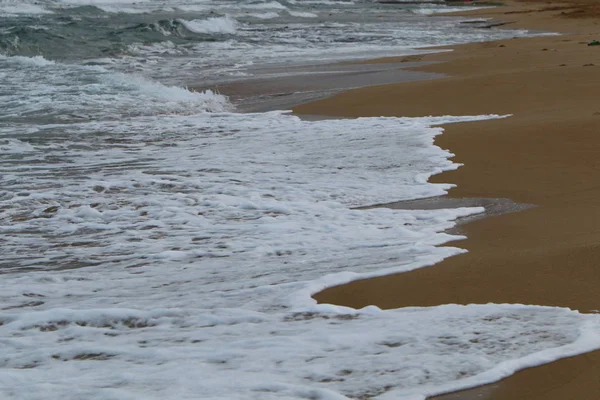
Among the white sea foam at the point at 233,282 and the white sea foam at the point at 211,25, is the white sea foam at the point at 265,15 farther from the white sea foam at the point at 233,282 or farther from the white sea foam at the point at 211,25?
the white sea foam at the point at 233,282

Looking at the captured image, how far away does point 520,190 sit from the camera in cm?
539

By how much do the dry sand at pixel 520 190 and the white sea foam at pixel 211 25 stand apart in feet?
47.8

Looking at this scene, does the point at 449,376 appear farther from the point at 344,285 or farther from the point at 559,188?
the point at 559,188

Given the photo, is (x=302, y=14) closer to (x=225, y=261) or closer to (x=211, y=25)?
(x=211, y=25)

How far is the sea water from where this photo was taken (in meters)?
2.81

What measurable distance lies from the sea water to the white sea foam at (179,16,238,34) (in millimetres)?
15347

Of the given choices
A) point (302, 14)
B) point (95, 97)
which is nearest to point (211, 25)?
point (302, 14)

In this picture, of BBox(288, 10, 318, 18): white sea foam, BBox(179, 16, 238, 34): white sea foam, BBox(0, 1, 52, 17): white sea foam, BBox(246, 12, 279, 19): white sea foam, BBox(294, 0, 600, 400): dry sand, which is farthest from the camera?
BBox(288, 10, 318, 18): white sea foam

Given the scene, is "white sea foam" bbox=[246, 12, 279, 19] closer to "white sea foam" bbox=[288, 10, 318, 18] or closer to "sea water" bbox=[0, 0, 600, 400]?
"white sea foam" bbox=[288, 10, 318, 18]

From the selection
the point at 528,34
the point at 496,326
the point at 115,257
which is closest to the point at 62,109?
the point at 115,257

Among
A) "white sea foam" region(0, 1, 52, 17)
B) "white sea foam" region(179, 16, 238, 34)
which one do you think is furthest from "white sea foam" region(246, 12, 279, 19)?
"white sea foam" region(0, 1, 52, 17)

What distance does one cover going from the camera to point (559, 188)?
5.33 m

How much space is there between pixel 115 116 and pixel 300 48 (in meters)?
10.4

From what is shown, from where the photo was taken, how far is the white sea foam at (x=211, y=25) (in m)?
25.3
